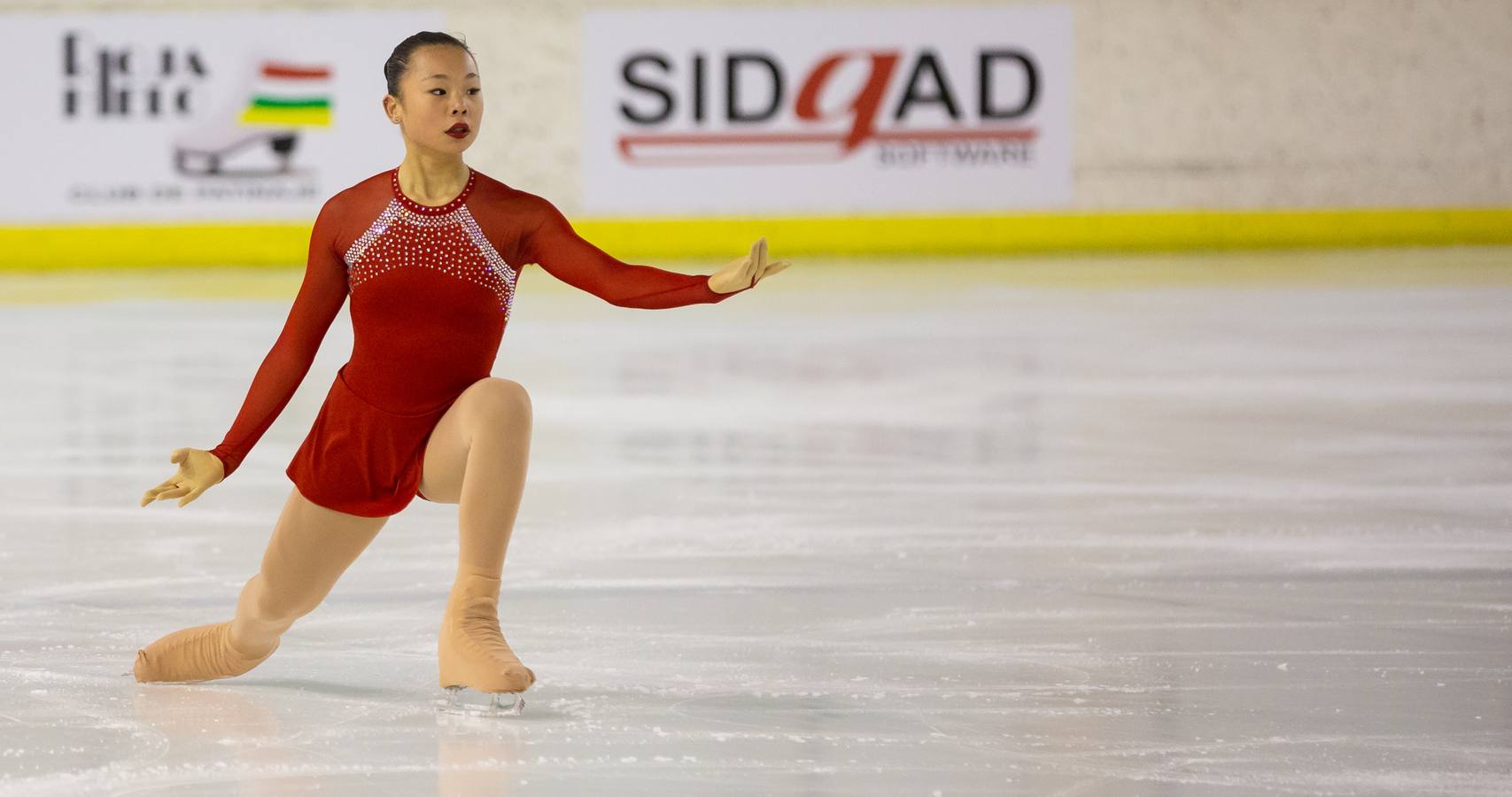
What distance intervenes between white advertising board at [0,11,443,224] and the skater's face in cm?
1147

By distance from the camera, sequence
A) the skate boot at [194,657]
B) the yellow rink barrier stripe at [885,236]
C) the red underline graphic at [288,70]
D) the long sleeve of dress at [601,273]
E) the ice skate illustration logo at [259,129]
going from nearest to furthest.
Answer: the long sleeve of dress at [601,273] < the skate boot at [194,657] < the yellow rink barrier stripe at [885,236] < the ice skate illustration logo at [259,129] < the red underline graphic at [288,70]

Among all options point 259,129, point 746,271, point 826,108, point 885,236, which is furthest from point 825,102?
point 746,271

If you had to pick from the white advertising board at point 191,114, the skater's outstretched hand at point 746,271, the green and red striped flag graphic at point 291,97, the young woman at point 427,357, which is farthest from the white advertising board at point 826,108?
the skater's outstretched hand at point 746,271

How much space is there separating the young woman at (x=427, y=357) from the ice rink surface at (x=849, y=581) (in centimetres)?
22

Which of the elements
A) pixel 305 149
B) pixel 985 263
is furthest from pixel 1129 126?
pixel 305 149

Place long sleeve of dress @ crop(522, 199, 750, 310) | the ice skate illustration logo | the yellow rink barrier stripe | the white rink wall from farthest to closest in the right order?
the white rink wall < the ice skate illustration logo < the yellow rink barrier stripe < long sleeve of dress @ crop(522, 199, 750, 310)

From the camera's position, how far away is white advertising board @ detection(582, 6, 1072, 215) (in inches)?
580

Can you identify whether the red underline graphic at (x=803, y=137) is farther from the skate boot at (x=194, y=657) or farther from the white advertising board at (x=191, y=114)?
the skate boot at (x=194, y=657)

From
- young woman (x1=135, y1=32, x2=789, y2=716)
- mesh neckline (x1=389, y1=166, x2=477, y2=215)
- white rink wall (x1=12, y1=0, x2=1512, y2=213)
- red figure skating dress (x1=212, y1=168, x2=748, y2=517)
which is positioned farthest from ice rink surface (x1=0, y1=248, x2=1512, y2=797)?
white rink wall (x1=12, y1=0, x2=1512, y2=213)

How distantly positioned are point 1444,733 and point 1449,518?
198 centimetres

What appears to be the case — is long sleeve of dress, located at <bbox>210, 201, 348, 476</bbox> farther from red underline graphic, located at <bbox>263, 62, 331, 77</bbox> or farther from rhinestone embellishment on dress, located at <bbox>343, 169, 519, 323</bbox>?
red underline graphic, located at <bbox>263, 62, 331, 77</bbox>

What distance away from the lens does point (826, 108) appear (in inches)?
583

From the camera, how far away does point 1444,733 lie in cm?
298

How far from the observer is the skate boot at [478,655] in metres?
3.03
